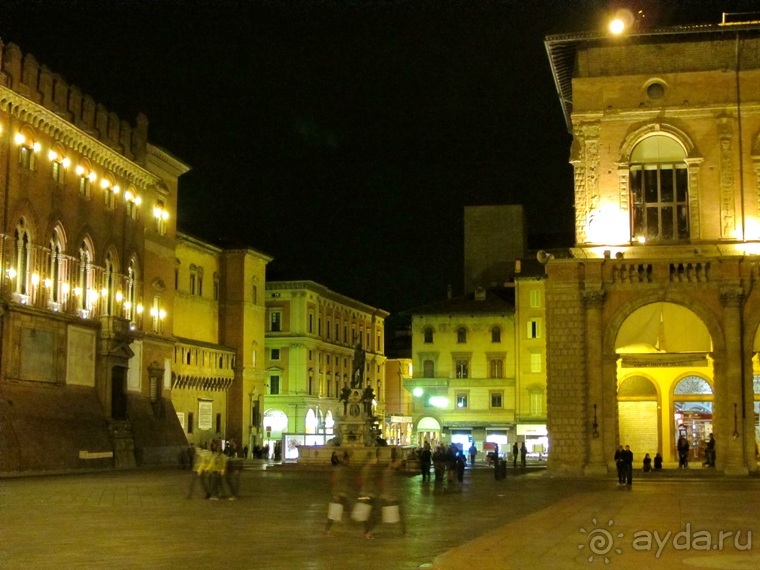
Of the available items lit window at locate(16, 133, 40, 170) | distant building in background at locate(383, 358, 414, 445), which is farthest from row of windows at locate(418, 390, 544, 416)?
lit window at locate(16, 133, 40, 170)

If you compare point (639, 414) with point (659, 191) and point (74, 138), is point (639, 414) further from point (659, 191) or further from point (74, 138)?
point (74, 138)

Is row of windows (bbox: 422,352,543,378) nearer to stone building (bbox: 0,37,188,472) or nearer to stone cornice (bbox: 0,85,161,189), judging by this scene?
stone building (bbox: 0,37,188,472)

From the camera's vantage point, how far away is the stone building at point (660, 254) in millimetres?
39719

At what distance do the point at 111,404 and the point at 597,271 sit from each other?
27.1 meters

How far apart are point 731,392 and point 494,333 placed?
151 feet

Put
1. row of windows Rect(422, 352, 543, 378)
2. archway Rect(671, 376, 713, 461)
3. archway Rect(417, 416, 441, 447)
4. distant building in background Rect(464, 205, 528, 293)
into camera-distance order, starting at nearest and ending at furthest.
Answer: archway Rect(671, 376, 713, 461) < archway Rect(417, 416, 441, 447) < row of windows Rect(422, 352, 543, 378) < distant building in background Rect(464, 205, 528, 293)

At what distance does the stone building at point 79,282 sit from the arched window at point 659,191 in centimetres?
2571

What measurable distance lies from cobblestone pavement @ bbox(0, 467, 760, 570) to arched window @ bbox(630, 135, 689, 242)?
36.2 feet

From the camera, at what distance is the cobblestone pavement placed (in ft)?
52.1

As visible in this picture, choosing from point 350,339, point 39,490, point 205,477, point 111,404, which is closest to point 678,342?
point 205,477

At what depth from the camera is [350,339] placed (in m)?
108

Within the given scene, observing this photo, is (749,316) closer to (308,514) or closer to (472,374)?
(308,514)

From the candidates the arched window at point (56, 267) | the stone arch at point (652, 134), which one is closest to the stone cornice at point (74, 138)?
the arched window at point (56, 267)

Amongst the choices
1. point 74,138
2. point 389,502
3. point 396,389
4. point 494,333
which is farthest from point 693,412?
point 396,389
